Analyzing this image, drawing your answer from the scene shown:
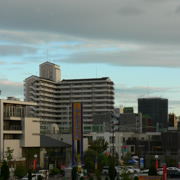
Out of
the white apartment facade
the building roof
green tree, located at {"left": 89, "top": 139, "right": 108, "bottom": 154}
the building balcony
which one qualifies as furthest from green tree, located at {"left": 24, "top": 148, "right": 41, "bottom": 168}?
green tree, located at {"left": 89, "top": 139, "right": 108, "bottom": 154}

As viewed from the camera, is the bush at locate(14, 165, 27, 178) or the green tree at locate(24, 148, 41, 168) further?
the green tree at locate(24, 148, 41, 168)

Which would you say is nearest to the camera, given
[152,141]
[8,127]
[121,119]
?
[8,127]

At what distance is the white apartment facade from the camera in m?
86.9

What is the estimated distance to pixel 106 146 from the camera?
114312 mm

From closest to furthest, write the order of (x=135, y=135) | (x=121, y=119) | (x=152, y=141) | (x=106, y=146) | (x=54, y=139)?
(x=54, y=139), (x=106, y=146), (x=152, y=141), (x=135, y=135), (x=121, y=119)

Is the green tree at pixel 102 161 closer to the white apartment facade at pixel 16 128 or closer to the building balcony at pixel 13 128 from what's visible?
the white apartment facade at pixel 16 128

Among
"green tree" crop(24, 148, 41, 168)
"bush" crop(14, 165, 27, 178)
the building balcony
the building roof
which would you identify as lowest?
"bush" crop(14, 165, 27, 178)

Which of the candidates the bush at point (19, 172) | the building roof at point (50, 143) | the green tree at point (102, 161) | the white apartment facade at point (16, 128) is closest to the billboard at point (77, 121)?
the white apartment facade at point (16, 128)

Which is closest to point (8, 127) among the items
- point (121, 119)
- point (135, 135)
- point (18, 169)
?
point (18, 169)

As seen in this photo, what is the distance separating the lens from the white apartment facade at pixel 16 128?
86938 mm

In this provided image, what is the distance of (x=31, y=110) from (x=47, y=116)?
9.01m

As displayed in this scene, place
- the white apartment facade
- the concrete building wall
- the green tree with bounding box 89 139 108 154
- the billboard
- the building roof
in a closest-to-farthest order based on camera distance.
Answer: the white apartment facade
the concrete building wall
the billboard
the building roof
the green tree with bounding box 89 139 108 154

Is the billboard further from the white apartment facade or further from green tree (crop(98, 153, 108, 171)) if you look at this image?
green tree (crop(98, 153, 108, 171))

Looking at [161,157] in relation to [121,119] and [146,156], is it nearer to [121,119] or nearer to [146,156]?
[146,156]
